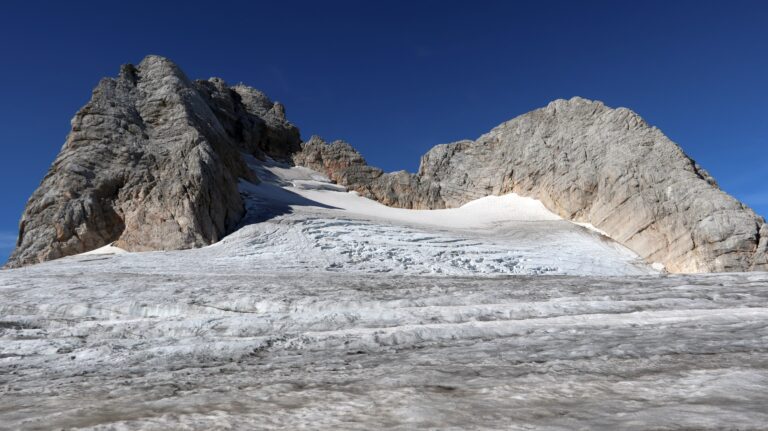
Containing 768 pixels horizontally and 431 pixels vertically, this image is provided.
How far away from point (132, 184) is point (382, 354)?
2665cm

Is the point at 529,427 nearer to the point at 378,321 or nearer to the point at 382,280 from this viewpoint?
the point at 378,321

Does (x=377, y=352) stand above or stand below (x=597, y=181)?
below

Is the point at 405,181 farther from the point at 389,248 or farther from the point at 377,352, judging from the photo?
the point at 377,352

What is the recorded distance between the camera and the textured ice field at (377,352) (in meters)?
4.25

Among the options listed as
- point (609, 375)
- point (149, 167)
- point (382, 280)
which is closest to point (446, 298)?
point (382, 280)

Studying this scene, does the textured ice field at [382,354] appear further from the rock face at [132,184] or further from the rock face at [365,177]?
the rock face at [365,177]

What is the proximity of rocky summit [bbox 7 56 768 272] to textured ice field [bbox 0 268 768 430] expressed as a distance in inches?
575

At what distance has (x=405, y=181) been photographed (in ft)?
166

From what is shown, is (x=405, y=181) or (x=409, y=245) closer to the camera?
(x=409, y=245)

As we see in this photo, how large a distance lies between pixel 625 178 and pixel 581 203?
13.1 feet

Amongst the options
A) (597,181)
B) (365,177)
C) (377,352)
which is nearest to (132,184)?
(377,352)

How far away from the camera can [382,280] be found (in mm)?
13641

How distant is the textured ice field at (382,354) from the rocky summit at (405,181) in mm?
14595

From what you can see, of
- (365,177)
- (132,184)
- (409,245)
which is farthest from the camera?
(365,177)
